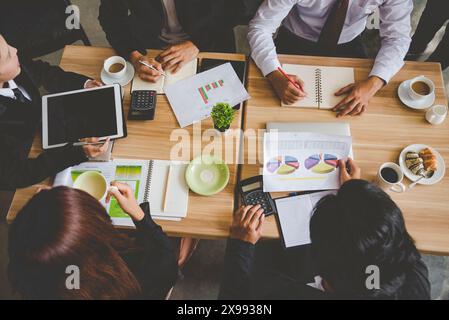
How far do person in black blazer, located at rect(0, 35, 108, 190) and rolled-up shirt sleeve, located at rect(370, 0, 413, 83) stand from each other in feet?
3.98

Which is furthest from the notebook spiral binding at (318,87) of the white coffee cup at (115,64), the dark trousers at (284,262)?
the white coffee cup at (115,64)

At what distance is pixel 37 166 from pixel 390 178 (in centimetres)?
135

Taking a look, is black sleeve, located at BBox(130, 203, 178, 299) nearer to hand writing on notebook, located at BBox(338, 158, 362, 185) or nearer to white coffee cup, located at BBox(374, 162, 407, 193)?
hand writing on notebook, located at BBox(338, 158, 362, 185)

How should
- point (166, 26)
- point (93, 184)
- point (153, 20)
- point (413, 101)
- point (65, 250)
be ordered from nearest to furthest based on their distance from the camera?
point (65, 250)
point (93, 184)
point (413, 101)
point (153, 20)
point (166, 26)

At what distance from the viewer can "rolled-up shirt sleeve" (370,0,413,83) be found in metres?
1.41

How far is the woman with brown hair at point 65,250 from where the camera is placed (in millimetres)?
899

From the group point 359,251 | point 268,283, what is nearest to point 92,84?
point 268,283

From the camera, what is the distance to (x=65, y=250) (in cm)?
90

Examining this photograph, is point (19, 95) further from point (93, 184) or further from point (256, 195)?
point (256, 195)

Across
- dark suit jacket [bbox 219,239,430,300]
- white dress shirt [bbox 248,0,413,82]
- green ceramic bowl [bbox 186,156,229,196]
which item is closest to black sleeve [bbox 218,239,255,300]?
dark suit jacket [bbox 219,239,430,300]

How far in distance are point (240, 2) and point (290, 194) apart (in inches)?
43.0

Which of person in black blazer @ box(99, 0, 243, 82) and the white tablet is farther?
person in black blazer @ box(99, 0, 243, 82)

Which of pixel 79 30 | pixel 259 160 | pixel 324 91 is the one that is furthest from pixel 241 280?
pixel 79 30
